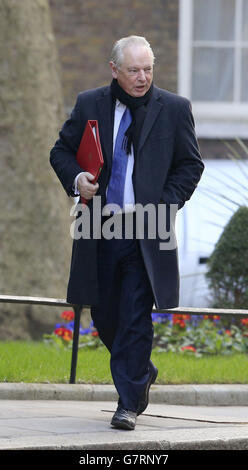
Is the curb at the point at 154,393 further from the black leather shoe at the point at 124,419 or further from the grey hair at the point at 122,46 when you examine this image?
the grey hair at the point at 122,46

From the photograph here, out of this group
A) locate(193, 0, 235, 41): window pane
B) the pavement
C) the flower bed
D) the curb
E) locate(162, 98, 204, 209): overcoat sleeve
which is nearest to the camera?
the pavement

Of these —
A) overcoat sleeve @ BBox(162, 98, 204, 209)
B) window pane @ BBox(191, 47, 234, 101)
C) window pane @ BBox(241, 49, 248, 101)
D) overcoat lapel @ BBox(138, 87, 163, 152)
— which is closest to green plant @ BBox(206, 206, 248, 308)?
overcoat sleeve @ BBox(162, 98, 204, 209)

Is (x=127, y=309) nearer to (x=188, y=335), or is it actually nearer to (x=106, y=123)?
(x=106, y=123)

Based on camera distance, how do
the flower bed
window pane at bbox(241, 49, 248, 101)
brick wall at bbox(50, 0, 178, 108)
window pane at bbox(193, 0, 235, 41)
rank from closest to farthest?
the flower bed, brick wall at bbox(50, 0, 178, 108), window pane at bbox(193, 0, 235, 41), window pane at bbox(241, 49, 248, 101)

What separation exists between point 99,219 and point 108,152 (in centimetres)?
33


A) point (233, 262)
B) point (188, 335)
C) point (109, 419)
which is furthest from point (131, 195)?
point (233, 262)

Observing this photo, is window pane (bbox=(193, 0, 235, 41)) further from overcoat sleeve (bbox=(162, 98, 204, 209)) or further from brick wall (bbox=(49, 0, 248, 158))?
overcoat sleeve (bbox=(162, 98, 204, 209))

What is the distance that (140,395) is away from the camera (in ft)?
20.7

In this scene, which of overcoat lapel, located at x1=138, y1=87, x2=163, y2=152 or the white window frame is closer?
overcoat lapel, located at x1=138, y1=87, x2=163, y2=152

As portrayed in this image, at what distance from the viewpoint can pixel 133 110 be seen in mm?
6379

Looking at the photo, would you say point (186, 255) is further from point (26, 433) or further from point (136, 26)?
point (26, 433)

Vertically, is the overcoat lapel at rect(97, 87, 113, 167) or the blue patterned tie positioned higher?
the overcoat lapel at rect(97, 87, 113, 167)

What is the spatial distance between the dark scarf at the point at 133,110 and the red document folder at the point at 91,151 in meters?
0.17

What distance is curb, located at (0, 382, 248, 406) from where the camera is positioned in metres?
7.76
